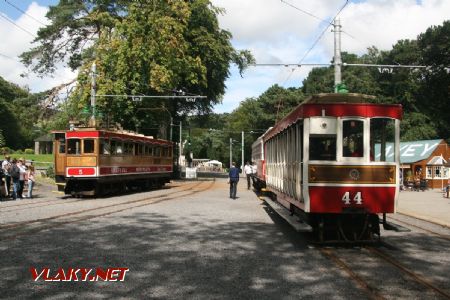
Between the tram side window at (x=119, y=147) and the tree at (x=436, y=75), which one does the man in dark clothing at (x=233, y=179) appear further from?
the tree at (x=436, y=75)

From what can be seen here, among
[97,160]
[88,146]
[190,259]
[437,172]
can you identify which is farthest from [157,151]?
[190,259]

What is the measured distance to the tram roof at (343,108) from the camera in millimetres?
9859

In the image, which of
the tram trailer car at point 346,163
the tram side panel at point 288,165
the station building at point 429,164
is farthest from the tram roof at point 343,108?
the station building at point 429,164

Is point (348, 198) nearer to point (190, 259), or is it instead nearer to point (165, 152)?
point (190, 259)

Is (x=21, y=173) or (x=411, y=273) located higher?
(x=21, y=173)

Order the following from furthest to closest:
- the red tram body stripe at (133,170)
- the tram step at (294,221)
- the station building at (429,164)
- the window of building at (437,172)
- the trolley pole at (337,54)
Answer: the window of building at (437,172) < the station building at (429,164) < the red tram body stripe at (133,170) < the trolley pole at (337,54) < the tram step at (294,221)

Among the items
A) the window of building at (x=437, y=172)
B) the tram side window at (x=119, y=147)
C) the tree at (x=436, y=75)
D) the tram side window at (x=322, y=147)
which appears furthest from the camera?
the tree at (x=436, y=75)

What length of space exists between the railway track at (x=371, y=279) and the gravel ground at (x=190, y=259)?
4.7 inches

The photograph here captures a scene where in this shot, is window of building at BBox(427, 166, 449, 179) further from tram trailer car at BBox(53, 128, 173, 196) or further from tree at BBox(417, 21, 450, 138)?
tram trailer car at BBox(53, 128, 173, 196)

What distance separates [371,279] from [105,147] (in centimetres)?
1787

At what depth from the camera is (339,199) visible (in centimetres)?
965

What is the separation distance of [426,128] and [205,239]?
5047cm

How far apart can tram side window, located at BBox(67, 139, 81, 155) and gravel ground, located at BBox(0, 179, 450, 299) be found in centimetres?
905

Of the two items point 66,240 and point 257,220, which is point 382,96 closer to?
point 257,220
